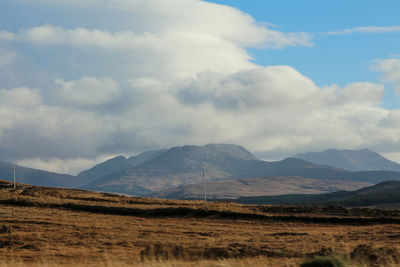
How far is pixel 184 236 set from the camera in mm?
37750

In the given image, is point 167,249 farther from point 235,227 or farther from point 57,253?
point 235,227

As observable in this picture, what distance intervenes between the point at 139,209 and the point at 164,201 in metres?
16.1

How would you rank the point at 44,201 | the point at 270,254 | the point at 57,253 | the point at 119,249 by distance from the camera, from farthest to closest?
the point at 44,201 → the point at 119,249 → the point at 57,253 → the point at 270,254

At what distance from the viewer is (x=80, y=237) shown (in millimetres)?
35781

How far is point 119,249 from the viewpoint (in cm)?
3052

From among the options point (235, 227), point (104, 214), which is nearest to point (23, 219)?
point (104, 214)

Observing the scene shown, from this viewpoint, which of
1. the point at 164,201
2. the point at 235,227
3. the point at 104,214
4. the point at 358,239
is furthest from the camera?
the point at 164,201

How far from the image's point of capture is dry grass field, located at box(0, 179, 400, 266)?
23844 millimetres

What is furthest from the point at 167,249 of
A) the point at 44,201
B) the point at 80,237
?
the point at 44,201

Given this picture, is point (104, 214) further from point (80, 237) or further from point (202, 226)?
point (80, 237)

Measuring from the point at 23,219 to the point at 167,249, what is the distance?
25201mm

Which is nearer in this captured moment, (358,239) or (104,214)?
(358,239)

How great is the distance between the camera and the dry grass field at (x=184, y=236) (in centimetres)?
2384

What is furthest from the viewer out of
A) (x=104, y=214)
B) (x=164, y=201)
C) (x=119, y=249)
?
(x=164, y=201)
